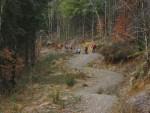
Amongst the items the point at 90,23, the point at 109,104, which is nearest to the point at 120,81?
the point at 109,104

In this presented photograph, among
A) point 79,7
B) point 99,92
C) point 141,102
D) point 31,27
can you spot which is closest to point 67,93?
point 99,92

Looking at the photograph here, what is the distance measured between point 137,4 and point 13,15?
31.0 ft

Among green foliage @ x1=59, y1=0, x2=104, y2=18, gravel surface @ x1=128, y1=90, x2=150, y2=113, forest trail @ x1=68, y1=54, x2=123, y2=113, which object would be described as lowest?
forest trail @ x1=68, y1=54, x2=123, y2=113

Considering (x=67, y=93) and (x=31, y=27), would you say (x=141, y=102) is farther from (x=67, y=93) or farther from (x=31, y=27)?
(x=31, y=27)

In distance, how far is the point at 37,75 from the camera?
29.7 metres

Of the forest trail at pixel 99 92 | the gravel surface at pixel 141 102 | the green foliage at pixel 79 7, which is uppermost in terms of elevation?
the green foliage at pixel 79 7

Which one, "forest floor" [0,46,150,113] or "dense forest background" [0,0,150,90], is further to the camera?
"dense forest background" [0,0,150,90]

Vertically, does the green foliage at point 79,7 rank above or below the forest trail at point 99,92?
above

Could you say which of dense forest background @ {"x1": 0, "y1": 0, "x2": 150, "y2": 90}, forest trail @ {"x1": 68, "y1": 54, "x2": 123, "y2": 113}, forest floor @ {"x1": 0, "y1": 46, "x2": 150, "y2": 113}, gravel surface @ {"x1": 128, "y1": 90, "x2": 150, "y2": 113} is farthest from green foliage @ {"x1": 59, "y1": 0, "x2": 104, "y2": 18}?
gravel surface @ {"x1": 128, "y1": 90, "x2": 150, "y2": 113}

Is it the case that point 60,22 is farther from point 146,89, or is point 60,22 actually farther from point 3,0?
point 146,89

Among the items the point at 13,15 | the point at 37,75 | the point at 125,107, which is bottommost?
the point at 37,75

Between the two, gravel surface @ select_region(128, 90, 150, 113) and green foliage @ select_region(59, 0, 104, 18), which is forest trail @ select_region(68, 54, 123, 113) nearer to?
gravel surface @ select_region(128, 90, 150, 113)

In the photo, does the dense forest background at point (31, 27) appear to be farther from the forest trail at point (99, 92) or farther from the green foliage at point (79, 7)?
the green foliage at point (79, 7)

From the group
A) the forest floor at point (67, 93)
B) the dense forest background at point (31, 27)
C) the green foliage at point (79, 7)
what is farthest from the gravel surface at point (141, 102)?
the green foliage at point (79, 7)
